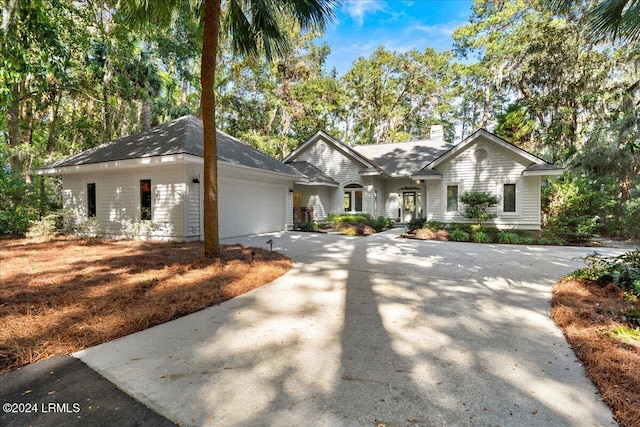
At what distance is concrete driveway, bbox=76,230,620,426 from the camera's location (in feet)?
6.92

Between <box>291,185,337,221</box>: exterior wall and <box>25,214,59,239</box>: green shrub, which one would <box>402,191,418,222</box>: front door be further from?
<box>25,214,59,239</box>: green shrub

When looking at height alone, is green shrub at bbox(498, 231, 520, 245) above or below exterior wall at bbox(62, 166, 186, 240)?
below

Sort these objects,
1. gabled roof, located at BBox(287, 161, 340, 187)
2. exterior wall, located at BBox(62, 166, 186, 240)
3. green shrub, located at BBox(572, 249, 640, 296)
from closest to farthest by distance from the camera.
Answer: green shrub, located at BBox(572, 249, 640, 296), exterior wall, located at BBox(62, 166, 186, 240), gabled roof, located at BBox(287, 161, 340, 187)

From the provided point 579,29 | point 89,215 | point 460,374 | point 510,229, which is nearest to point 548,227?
point 510,229

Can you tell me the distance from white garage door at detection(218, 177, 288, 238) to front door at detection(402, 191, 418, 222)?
8034 mm

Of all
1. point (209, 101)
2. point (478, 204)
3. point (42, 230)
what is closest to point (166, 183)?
point (42, 230)

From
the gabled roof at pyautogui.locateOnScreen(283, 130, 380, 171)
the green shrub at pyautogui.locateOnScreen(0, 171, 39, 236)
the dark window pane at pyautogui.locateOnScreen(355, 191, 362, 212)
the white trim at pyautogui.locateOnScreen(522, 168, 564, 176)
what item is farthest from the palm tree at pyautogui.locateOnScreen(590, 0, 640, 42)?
the green shrub at pyautogui.locateOnScreen(0, 171, 39, 236)

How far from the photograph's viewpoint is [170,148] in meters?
10.1

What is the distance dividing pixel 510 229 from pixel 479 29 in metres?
17.9

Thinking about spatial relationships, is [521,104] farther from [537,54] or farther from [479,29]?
[479,29]

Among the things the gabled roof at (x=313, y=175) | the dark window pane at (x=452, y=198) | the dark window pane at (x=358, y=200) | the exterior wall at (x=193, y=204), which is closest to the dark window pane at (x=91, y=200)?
the exterior wall at (x=193, y=204)

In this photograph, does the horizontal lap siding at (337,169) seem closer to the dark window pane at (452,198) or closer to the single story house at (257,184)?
the single story house at (257,184)

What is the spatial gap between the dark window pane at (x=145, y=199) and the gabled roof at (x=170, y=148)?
1113mm

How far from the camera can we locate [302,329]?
3.50m
